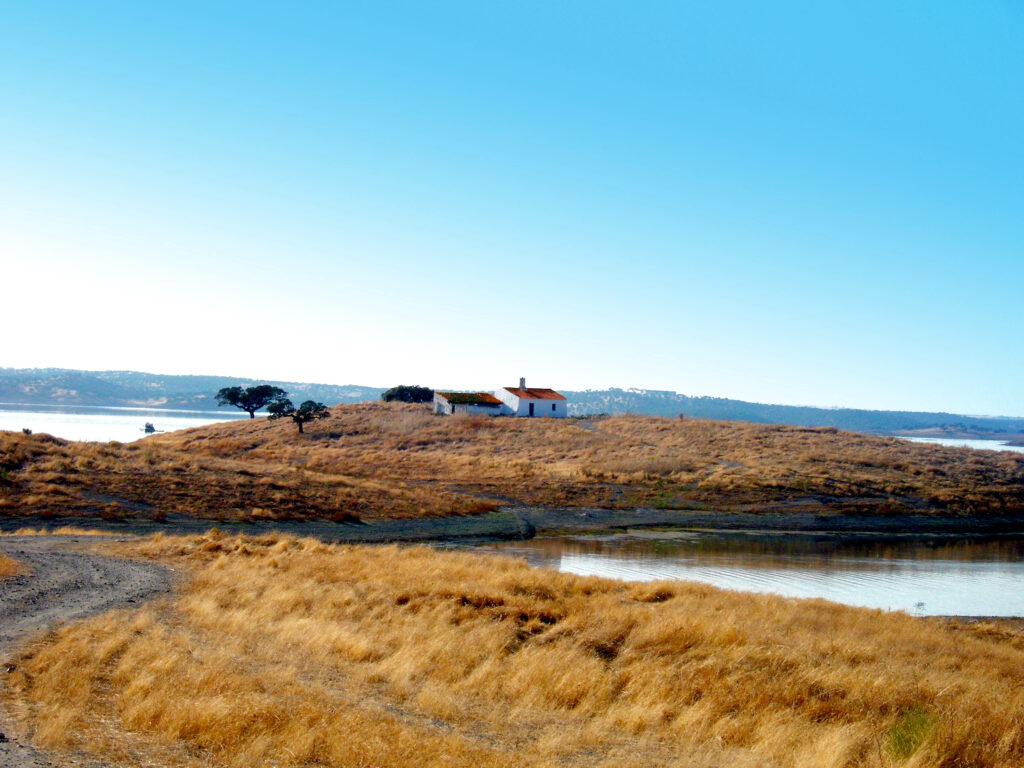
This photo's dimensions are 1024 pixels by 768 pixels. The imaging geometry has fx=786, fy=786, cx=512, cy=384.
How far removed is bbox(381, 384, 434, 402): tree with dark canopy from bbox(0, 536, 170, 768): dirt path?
94083 mm

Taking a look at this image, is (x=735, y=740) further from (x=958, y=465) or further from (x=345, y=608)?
(x=958, y=465)


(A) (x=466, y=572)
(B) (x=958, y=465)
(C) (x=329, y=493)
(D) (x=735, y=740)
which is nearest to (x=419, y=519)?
(C) (x=329, y=493)

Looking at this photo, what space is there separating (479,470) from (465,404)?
32663mm

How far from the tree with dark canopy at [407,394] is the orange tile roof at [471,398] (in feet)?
59.9

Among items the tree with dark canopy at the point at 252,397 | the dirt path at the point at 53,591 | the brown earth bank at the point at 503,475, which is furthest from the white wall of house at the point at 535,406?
the dirt path at the point at 53,591

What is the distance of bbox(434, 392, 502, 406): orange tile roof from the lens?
3789 inches

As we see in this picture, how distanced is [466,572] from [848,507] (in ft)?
125

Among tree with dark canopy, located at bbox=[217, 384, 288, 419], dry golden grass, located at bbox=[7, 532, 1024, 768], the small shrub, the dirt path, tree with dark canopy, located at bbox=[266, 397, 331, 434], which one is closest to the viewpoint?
the dirt path

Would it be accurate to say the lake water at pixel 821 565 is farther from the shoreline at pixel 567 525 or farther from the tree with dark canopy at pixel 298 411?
the tree with dark canopy at pixel 298 411

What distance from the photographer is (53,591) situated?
50.3ft

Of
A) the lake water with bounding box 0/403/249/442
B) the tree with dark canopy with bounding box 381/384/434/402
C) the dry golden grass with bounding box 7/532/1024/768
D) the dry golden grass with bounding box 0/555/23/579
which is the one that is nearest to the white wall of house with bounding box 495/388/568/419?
the tree with dark canopy with bounding box 381/384/434/402

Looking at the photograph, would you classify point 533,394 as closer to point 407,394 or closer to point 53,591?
point 407,394

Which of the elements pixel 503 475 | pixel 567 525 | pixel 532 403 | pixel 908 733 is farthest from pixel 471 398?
pixel 908 733

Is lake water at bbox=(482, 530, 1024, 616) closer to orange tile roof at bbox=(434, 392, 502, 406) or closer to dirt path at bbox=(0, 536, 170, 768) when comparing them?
dirt path at bbox=(0, 536, 170, 768)
